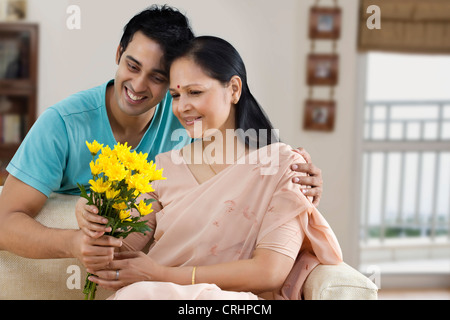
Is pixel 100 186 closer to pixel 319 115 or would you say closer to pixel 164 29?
pixel 164 29

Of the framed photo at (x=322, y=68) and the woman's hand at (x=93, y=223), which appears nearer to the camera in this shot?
the woman's hand at (x=93, y=223)

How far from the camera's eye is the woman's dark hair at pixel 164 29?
186cm

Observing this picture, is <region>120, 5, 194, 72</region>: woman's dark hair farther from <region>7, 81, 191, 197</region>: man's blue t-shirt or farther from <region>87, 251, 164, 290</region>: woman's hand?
<region>87, 251, 164, 290</region>: woman's hand

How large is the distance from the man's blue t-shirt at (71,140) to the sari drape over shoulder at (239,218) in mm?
401

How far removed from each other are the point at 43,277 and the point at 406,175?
3.25 metres

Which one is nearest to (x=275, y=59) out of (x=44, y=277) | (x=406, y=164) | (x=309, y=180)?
(x=406, y=164)

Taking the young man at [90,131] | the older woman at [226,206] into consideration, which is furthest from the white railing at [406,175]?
the older woman at [226,206]

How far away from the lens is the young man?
1683mm

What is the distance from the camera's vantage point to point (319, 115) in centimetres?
395

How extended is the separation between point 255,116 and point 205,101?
19cm

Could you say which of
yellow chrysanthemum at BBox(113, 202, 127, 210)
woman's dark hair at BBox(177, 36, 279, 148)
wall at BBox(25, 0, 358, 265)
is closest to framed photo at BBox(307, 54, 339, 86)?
wall at BBox(25, 0, 358, 265)

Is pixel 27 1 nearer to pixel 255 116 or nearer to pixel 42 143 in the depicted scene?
pixel 42 143

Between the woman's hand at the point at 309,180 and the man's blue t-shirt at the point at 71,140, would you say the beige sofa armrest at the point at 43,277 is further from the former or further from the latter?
the woman's hand at the point at 309,180
